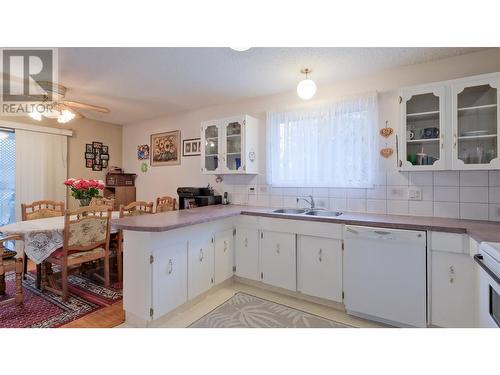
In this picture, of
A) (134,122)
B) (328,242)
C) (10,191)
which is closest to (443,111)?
(328,242)

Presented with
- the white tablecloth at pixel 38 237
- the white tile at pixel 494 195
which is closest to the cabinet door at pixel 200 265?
the white tablecloth at pixel 38 237

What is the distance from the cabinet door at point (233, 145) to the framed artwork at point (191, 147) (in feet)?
2.55

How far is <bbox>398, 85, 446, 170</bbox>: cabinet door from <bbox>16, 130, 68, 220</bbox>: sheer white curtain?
4832 mm

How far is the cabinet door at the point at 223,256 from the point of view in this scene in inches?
99.5

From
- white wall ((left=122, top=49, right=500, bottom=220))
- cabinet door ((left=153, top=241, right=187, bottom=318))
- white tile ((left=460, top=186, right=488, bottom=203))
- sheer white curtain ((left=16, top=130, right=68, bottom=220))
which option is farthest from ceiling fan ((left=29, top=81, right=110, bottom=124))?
white tile ((left=460, top=186, right=488, bottom=203))

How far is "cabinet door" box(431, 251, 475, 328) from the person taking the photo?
1.68m

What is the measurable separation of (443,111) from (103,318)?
11.2 ft

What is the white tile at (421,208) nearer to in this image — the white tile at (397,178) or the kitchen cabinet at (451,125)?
the white tile at (397,178)

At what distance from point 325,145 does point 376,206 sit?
0.86 metres

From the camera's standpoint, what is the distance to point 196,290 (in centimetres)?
226

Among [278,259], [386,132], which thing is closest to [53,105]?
[278,259]
